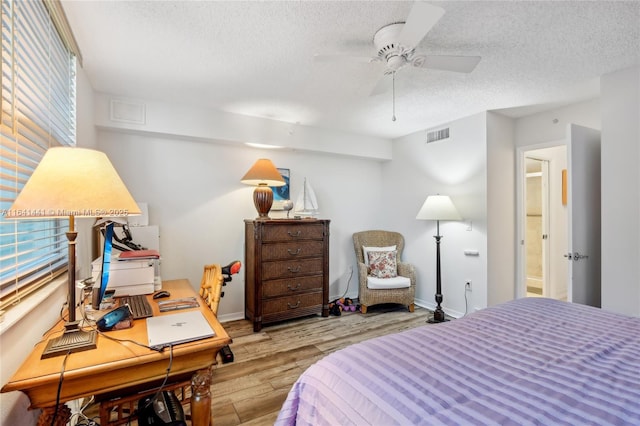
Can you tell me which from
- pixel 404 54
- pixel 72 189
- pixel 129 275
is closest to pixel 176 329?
pixel 72 189

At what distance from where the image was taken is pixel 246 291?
3.63 meters

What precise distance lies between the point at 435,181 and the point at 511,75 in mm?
1660

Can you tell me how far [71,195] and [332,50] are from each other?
180cm

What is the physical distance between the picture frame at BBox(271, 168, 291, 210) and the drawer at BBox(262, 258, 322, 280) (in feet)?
2.56

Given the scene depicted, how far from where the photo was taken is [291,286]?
3.48 m

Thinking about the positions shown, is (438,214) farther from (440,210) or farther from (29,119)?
(29,119)

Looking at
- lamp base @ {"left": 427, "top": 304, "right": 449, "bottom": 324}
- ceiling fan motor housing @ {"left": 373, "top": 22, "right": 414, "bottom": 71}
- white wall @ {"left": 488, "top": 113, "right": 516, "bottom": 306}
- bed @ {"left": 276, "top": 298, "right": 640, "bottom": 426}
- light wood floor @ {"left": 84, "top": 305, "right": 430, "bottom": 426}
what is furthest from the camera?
lamp base @ {"left": 427, "top": 304, "right": 449, "bottom": 324}

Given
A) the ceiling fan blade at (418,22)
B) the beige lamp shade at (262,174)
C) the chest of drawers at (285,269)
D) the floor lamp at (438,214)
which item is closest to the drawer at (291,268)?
the chest of drawers at (285,269)

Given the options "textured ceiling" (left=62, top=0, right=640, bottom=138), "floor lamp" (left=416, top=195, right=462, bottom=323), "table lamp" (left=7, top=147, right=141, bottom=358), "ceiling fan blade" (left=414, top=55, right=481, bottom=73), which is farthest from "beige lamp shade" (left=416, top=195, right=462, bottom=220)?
"table lamp" (left=7, top=147, right=141, bottom=358)

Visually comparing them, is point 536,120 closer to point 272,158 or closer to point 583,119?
point 583,119

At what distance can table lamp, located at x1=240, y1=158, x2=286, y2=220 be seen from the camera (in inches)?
128

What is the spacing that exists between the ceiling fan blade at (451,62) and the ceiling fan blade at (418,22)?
184 mm

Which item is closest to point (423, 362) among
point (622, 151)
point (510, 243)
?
point (622, 151)

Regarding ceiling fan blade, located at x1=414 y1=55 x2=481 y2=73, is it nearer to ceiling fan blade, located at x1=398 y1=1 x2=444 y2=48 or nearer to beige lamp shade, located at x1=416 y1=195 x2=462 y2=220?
ceiling fan blade, located at x1=398 y1=1 x2=444 y2=48
